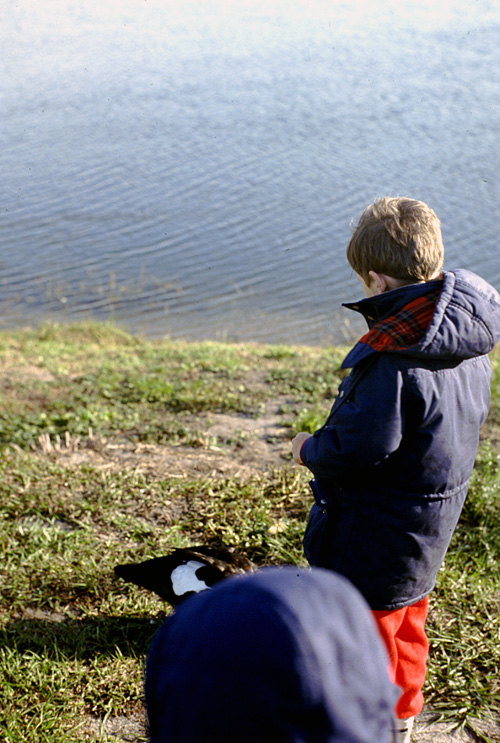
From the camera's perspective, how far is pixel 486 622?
2.66 metres

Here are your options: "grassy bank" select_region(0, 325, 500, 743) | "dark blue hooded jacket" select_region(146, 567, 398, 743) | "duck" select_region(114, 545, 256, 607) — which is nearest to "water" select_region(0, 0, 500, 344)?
"grassy bank" select_region(0, 325, 500, 743)

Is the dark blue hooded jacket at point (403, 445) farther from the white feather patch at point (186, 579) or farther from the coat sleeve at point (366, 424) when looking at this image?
the white feather patch at point (186, 579)

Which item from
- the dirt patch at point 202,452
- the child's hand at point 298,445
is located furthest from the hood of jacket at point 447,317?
the dirt patch at point 202,452

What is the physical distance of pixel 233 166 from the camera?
42.2 feet

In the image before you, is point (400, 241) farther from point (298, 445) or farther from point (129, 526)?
point (129, 526)

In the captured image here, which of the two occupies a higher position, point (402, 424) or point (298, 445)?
point (402, 424)

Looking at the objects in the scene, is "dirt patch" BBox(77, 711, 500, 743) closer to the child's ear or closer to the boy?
the boy

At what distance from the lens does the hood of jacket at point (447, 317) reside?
1.76 m

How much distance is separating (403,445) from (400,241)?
56cm

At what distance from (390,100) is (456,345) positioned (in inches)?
530

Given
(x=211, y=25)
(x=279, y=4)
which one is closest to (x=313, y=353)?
(x=211, y=25)

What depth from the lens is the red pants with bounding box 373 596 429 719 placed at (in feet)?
6.47

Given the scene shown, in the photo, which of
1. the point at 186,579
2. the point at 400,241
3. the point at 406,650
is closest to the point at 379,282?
the point at 400,241

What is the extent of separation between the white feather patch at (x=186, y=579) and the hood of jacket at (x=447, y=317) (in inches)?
41.6
